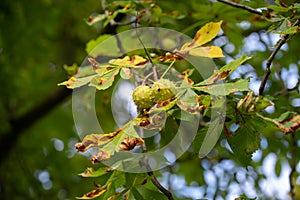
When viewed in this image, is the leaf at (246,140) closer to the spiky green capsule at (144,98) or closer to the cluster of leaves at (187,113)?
the cluster of leaves at (187,113)

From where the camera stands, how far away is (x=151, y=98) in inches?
36.4

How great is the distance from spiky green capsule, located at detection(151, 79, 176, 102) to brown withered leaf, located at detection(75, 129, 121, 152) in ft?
0.33

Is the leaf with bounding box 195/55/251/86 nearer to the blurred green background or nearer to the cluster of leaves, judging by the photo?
the cluster of leaves

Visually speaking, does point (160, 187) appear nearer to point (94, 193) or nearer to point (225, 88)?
point (94, 193)

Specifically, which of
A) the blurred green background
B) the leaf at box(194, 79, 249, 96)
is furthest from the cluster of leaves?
the blurred green background

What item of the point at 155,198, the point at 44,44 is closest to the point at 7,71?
the point at 44,44

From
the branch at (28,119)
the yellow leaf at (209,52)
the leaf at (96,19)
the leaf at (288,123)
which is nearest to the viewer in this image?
the leaf at (288,123)

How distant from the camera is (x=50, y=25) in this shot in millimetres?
2428

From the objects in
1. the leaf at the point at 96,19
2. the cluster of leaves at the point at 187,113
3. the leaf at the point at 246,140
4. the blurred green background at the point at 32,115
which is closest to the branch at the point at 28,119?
the blurred green background at the point at 32,115

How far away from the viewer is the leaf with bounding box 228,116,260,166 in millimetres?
943

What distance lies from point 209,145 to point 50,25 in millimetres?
1663

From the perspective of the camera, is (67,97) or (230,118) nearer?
(230,118)

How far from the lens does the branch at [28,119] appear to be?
2234 millimetres

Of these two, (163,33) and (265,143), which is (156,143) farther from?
(265,143)
